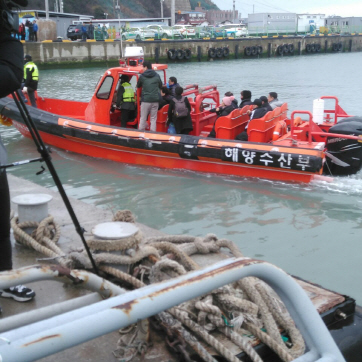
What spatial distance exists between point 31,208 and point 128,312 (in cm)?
237

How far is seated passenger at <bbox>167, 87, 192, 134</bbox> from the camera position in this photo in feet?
26.5

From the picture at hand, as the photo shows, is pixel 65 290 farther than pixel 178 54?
No

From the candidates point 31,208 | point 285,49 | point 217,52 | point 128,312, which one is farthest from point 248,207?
point 285,49

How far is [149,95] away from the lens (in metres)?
8.20

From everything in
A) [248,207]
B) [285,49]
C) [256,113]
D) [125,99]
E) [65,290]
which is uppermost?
[285,49]

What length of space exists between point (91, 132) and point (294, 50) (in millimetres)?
41533

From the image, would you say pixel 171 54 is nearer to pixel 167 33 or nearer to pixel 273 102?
pixel 167 33

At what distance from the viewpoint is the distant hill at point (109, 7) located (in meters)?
69.3

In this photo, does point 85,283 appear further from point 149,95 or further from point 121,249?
point 149,95

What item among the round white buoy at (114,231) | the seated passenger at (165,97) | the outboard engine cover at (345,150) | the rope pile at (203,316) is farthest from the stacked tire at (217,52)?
the rope pile at (203,316)

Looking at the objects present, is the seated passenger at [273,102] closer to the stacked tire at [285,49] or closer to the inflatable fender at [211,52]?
the inflatable fender at [211,52]

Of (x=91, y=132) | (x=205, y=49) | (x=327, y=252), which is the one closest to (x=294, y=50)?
(x=205, y=49)

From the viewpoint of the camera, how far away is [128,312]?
121 centimetres

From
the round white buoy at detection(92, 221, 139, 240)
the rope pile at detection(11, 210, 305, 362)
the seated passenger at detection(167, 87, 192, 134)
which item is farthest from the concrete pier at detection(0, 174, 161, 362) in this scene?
the seated passenger at detection(167, 87, 192, 134)
